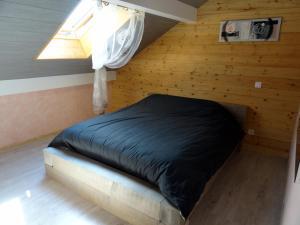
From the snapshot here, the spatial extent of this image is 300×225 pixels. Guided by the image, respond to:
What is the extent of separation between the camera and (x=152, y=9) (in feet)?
7.88

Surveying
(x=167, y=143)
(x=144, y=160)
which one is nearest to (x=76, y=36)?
(x=167, y=143)

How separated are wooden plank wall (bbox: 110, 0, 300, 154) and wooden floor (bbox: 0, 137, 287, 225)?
63 centimetres

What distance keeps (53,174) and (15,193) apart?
→ 1.19ft

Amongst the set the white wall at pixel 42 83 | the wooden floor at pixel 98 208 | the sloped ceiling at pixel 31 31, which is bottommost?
the wooden floor at pixel 98 208

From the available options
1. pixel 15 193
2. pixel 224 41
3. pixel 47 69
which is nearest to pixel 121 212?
pixel 15 193

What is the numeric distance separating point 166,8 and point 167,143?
1547mm

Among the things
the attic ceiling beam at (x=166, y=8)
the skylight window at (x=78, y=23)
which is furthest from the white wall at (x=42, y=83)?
the attic ceiling beam at (x=166, y=8)

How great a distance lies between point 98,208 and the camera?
203cm

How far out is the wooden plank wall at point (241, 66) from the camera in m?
2.87

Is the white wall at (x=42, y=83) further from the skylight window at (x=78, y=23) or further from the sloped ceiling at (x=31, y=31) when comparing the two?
the skylight window at (x=78, y=23)

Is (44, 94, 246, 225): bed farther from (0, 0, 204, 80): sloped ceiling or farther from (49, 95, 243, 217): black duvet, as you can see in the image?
(0, 0, 204, 80): sloped ceiling

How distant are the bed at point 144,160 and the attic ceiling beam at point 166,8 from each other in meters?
1.20

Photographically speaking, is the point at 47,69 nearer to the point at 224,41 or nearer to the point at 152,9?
the point at 152,9

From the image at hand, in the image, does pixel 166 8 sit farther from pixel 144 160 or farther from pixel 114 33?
pixel 144 160
